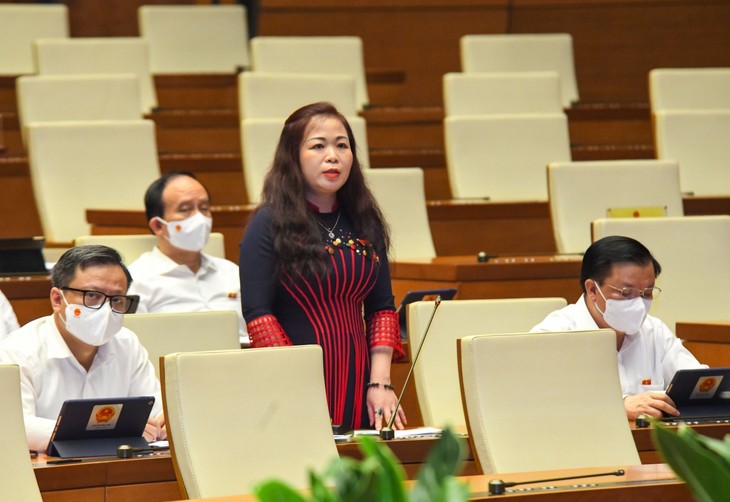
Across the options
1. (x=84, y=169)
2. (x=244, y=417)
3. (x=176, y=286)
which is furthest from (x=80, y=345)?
(x=84, y=169)

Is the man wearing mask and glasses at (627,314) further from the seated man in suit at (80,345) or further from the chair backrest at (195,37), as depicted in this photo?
the chair backrest at (195,37)

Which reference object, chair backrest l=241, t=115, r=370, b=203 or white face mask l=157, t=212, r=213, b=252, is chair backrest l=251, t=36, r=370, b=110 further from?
white face mask l=157, t=212, r=213, b=252

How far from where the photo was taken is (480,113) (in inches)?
137

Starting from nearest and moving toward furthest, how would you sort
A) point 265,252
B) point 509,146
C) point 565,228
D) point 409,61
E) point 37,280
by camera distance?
point 265,252 → point 37,280 → point 565,228 → point 509,146 → point 409,61

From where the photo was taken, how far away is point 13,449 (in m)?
1.41

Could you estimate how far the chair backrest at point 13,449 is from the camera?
4.59 ft

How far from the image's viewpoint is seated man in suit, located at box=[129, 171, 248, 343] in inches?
94.8

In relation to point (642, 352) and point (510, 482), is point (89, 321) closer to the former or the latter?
point (510, 482)

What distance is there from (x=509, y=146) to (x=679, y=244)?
0.79 metres

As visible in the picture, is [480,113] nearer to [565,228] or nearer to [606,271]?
[565,228]

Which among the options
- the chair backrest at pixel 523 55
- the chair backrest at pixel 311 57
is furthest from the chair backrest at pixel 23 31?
the chair backrest at pixel 523 55

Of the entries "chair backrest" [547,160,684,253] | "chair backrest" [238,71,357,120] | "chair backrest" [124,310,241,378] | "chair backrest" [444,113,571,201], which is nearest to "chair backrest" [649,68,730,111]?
"chair backrest" [444,113,571,201]

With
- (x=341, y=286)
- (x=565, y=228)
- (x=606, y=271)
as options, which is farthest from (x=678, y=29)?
(x=341, y=286)

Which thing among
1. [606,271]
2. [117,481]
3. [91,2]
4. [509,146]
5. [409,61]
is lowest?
[117,481]
